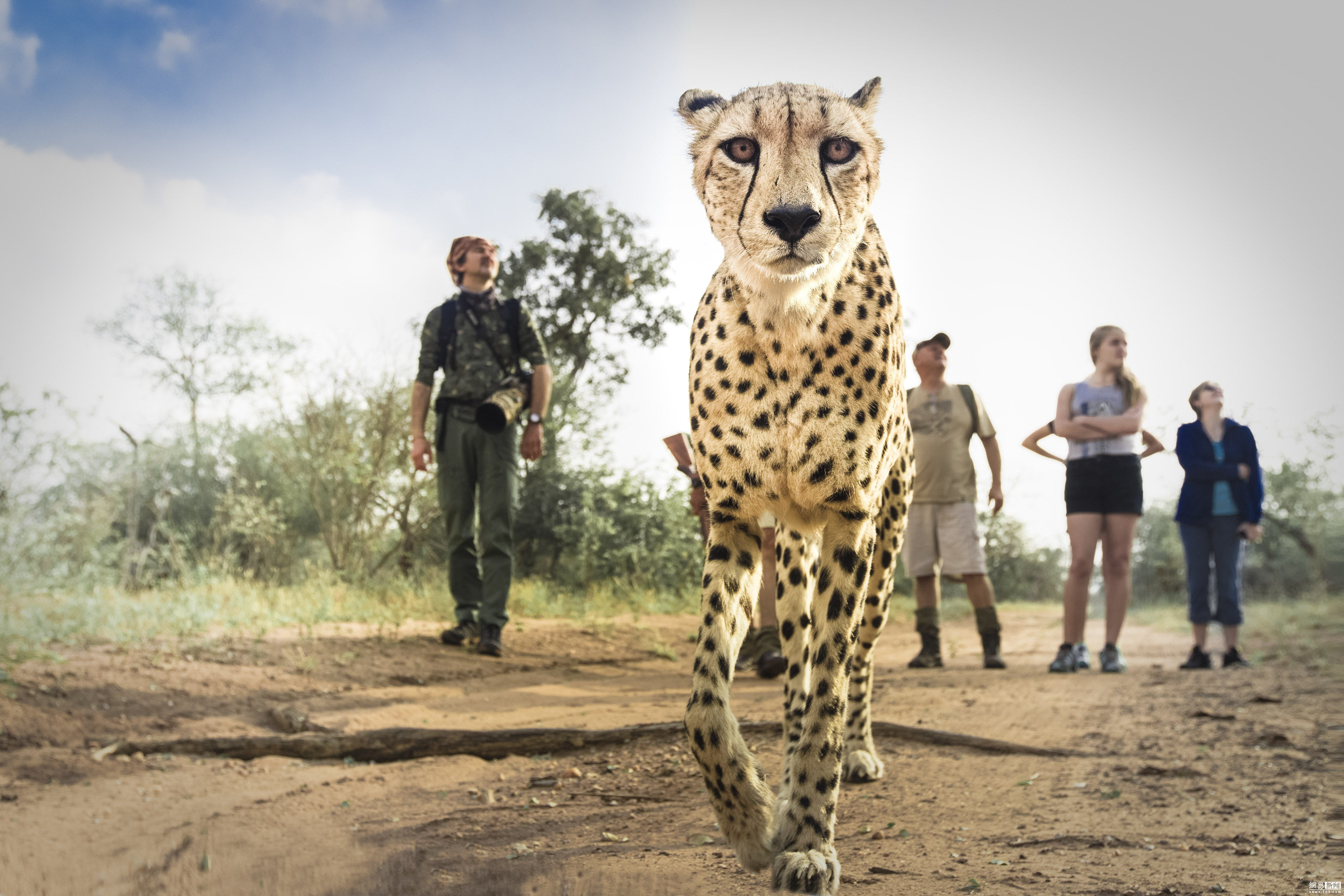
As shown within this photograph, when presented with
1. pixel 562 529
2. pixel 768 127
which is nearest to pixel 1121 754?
pixel 768 127

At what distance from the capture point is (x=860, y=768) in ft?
9.82

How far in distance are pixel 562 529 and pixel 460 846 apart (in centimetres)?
959

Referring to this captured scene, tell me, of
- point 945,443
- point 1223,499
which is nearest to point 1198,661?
point 1223,499

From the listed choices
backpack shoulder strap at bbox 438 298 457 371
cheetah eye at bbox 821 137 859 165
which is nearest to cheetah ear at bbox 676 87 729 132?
cheetah eye at bbox 821 137 859 165

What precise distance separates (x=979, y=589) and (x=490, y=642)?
339 cm

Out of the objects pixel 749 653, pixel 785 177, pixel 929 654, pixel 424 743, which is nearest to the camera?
pixel 785 177

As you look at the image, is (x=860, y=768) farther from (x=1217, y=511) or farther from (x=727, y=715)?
(x=1217, y=511)

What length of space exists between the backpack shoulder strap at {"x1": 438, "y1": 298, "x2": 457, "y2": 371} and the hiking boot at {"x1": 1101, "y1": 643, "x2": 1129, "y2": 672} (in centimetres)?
475

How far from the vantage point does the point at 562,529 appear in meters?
11.9

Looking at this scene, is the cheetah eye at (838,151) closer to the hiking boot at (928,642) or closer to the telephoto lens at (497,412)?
the telephoto lens at (497,412)

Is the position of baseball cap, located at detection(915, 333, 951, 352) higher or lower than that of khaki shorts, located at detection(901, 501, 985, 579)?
higher

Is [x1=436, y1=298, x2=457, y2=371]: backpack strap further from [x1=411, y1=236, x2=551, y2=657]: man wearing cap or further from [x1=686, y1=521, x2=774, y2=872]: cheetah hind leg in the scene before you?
[x1=686, y1=521, x2=774, y2=872]: cheetah hind leg

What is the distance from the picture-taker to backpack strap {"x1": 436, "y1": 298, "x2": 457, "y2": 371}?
5.85m

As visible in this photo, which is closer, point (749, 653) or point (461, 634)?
point (749, 653)
